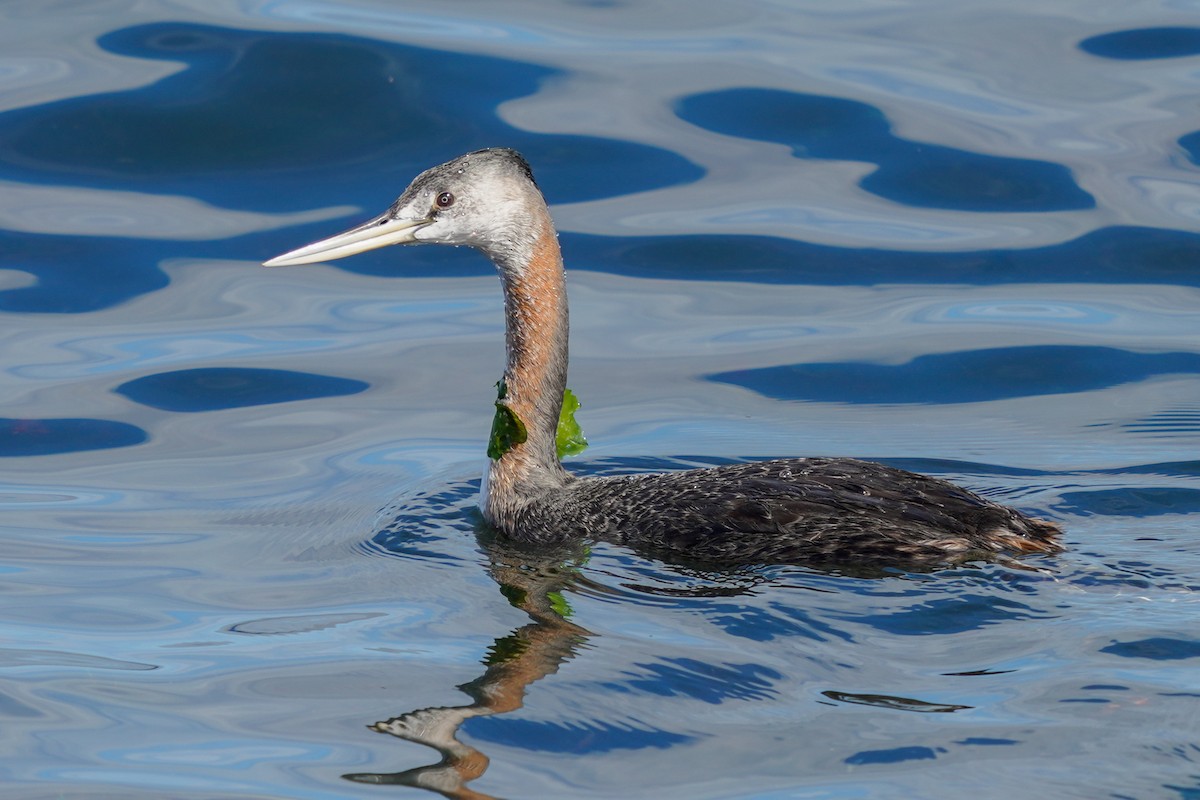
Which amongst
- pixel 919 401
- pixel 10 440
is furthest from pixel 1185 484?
→ pixel 10 440

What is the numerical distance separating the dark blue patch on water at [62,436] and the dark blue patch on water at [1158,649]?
501 centimetres

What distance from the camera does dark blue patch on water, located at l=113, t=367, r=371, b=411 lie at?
9.29 m

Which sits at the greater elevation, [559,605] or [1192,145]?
[1192,145]

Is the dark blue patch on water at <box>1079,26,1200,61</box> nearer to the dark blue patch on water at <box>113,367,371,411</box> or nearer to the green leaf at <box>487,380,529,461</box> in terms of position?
the dark blue patch on water at <box>113,367,371,411</box>

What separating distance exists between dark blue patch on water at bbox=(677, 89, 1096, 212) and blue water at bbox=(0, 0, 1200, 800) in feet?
0.11

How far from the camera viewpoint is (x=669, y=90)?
12.2 metres

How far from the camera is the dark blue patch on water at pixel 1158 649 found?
5.79 metres

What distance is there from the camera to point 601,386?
31.1 ft

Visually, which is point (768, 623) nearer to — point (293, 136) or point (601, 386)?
point (601, 386)

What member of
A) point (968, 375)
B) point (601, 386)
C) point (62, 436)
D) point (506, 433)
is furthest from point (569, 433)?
point (62, 436)

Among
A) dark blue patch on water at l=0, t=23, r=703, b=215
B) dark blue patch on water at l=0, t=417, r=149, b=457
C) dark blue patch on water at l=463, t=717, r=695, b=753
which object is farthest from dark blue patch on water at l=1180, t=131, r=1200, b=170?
dark blue patch on water at l=463, t=717, r=695, b=753

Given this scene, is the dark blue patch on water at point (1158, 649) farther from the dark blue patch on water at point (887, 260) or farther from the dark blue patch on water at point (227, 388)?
the dark blue patch on water at point (887, 260)

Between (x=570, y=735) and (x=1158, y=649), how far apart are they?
6.36 feet

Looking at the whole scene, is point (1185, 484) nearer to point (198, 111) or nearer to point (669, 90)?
point (669, 90)
